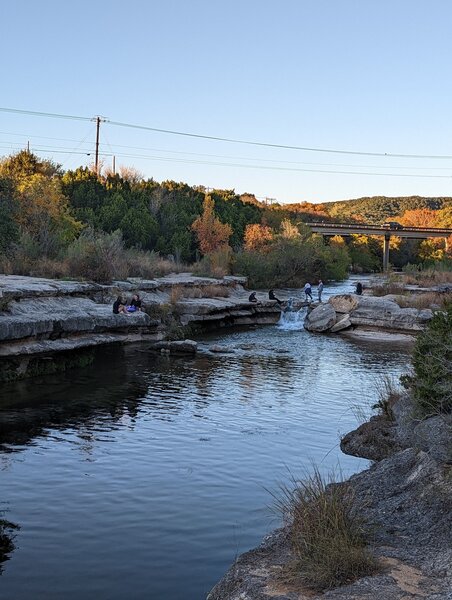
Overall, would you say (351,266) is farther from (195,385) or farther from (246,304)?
(195,385)

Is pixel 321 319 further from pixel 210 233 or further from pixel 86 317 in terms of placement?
pixel 210 233

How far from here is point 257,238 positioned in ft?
234

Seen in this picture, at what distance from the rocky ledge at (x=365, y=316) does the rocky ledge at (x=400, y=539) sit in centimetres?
2468

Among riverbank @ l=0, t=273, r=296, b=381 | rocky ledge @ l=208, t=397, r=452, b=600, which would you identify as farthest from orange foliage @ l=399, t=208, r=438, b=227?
rocky ledge @ l=208, t=397, r=452, b=600

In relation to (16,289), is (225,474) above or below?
below

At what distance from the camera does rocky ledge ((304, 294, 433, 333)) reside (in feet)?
120

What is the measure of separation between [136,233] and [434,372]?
5428 cm

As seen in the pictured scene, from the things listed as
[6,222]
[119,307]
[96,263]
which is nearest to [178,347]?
[119,307]

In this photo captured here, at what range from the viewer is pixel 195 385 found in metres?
22.3

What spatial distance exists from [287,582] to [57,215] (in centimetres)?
4000

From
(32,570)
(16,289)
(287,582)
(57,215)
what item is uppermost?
(57,215)

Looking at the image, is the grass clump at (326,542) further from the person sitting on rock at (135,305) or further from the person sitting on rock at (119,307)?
the person sitting on rock at (135,305)

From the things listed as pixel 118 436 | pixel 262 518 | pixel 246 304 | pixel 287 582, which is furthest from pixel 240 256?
pixel 287 582

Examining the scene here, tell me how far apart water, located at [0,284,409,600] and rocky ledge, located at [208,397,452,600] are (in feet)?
5.21
